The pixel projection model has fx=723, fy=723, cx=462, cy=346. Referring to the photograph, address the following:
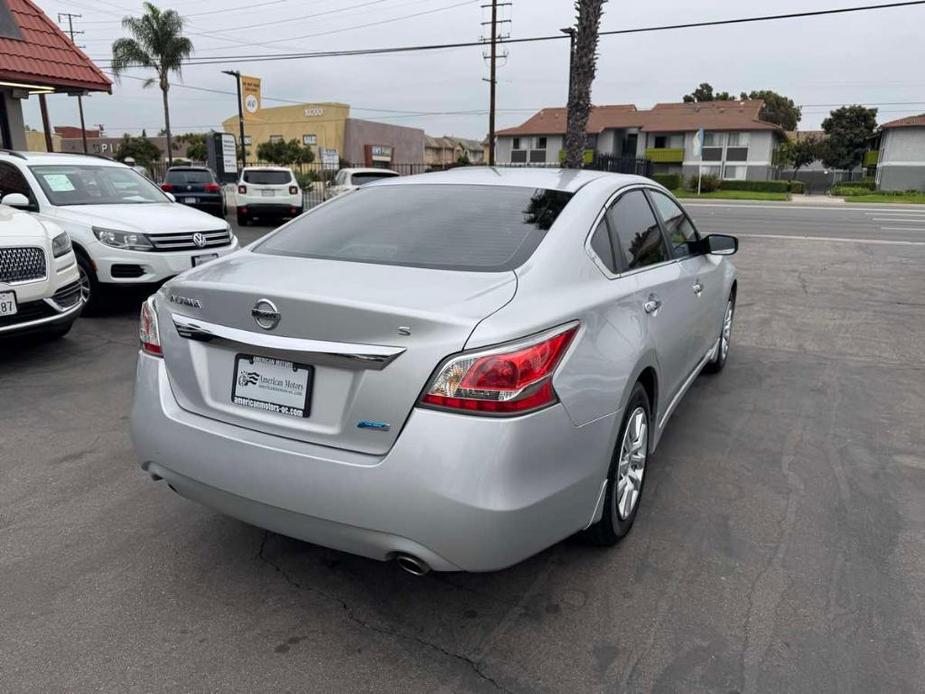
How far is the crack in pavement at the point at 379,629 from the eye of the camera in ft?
7.96

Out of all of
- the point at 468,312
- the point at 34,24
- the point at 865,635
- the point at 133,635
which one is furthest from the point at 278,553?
the point at 34,24

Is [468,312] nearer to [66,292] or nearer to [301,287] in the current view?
[301,287]

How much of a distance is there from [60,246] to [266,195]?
40.0 feet

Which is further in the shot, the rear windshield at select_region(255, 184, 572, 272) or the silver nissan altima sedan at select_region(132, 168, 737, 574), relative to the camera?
the rear windshield at select_region(255, 184, 572, 272)

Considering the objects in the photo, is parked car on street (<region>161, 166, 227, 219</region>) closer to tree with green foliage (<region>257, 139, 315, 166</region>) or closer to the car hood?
the car hood

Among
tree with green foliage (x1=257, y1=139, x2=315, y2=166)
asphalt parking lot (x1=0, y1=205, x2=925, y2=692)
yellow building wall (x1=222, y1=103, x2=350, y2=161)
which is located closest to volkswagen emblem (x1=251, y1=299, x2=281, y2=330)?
asphalt parking lot (x1=0, y1=205, x2=925, y2=692)

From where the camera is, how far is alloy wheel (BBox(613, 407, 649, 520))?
10.0 feet

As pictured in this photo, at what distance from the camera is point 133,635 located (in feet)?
8.50

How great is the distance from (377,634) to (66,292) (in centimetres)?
474

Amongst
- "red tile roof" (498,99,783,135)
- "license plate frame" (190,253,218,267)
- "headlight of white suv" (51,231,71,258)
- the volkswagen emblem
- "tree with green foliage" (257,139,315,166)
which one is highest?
"red tile roof" (498,99,783,135)

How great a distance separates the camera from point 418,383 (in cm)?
227

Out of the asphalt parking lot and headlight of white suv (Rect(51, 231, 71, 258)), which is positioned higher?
headlight of white suv (Rect(51, 231, 71, 258))

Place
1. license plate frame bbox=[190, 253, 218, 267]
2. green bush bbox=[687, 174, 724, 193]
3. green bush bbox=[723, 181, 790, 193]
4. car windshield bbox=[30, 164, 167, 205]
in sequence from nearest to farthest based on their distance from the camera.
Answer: license plate frame bbox=[190, 253, 218, 267], car windshield bbox=[30, 164, 167, 205], green bush bbox=[687, 174, 724, 193], green bush bbox=[723, 181, 790, 193]

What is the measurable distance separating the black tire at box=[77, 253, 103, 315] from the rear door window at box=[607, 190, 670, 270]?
19.2 ft
